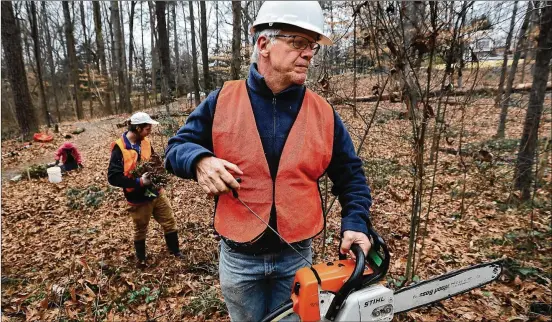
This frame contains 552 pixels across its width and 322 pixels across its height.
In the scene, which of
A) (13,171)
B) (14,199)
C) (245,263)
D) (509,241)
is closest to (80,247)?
(14,199)

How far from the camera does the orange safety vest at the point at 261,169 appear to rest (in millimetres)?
1574

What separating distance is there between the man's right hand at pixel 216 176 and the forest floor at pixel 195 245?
2471mm

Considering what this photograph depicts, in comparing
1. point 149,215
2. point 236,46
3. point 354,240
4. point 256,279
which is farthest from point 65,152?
point 354,240

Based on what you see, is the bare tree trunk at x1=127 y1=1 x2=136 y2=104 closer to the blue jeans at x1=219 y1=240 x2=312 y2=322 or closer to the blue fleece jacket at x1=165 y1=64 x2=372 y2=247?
the blue fleece jacket at x1=165 y1=64 x2=372 y2=247

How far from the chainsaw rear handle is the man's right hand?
1.95 ft

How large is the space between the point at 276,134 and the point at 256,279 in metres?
0.76

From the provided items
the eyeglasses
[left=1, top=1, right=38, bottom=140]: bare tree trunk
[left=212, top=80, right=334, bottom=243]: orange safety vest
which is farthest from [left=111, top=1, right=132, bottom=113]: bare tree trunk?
the eyeglasses

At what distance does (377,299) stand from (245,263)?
674 millimetres

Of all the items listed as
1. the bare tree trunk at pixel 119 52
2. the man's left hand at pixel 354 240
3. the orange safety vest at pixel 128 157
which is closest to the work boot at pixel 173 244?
the orange safety vest at pixel 128 157

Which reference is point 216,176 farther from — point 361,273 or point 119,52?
point 119,52

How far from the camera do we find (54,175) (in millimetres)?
7941

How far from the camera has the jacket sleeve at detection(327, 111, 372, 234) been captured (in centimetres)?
168

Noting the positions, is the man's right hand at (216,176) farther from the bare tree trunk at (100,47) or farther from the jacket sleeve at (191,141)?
the bare tree trunk at (100,47)

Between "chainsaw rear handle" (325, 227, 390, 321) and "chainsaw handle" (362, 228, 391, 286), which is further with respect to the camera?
"chainsaw handle" (362, 228, 391, 286)
